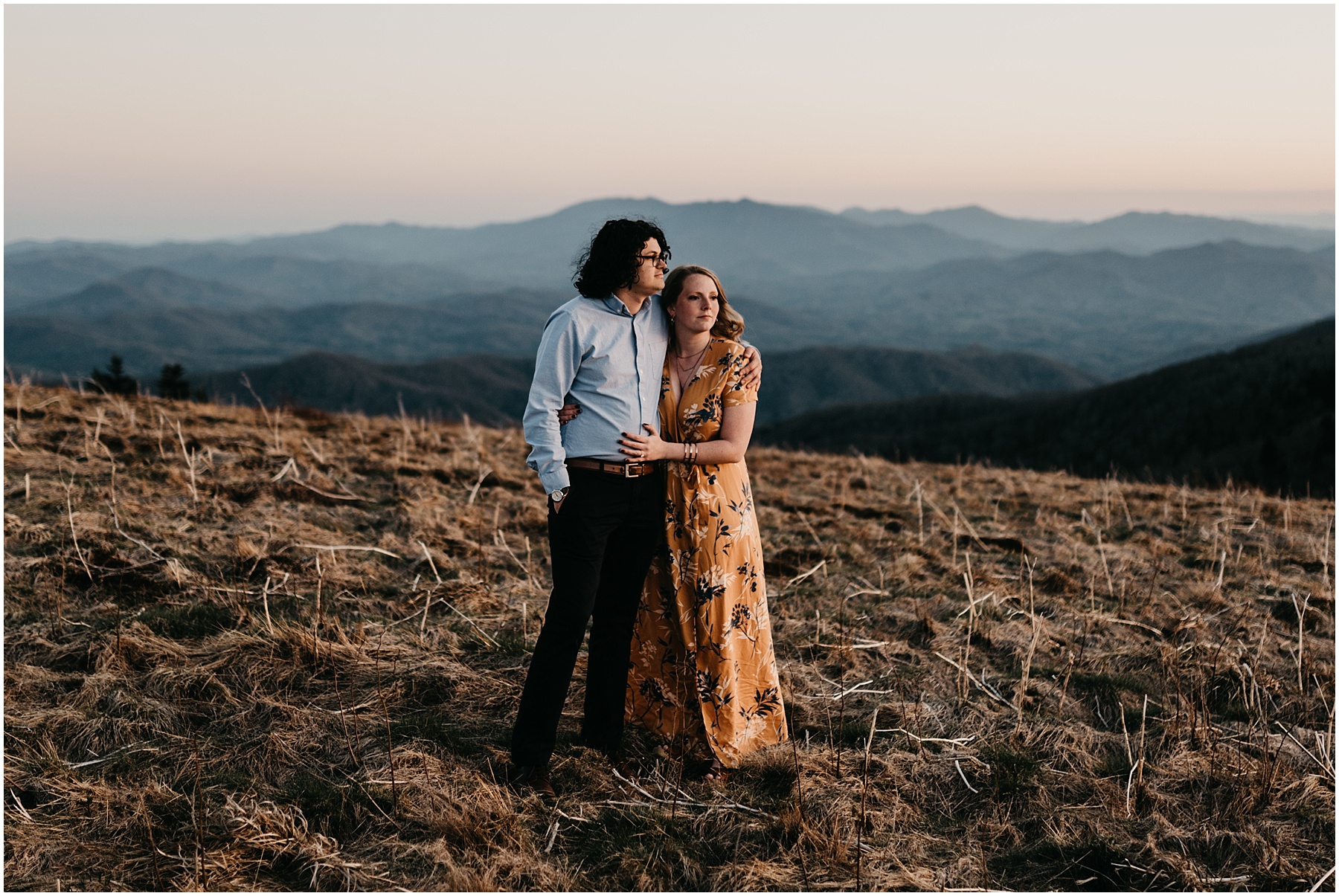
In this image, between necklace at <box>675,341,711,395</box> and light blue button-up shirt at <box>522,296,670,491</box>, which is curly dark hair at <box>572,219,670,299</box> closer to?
light blue button-up shirt at <box>522,296,670,491</box>

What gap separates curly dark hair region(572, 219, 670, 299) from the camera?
10.6ft

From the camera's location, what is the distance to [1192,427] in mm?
46250

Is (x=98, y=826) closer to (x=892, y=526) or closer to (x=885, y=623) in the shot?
(x=885, y=623)

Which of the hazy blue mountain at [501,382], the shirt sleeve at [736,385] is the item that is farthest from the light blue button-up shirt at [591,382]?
the hazy blue mountain at [501,382]

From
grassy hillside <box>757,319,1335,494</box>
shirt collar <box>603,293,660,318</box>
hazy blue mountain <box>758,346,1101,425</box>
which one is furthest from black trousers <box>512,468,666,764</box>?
hazy blue mountain <box>758,346,1101,425</box>

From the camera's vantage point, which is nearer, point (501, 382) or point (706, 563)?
point (706, 563)

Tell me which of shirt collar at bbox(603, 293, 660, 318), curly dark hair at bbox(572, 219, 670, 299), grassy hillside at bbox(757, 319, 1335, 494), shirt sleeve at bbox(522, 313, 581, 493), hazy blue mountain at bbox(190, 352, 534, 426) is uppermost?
curly dark hair at bbox(572, 219, 670, 299)

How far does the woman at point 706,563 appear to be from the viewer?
3.48 m

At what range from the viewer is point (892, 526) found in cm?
822

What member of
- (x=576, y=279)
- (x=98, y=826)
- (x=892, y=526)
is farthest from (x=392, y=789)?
(x=892, y=526)

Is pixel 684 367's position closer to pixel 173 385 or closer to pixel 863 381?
pixel 173 385

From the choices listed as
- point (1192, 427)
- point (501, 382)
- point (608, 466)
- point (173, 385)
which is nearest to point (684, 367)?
point (608, 466)

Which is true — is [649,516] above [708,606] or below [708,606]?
above

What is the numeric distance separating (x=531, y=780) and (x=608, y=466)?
139 cm
